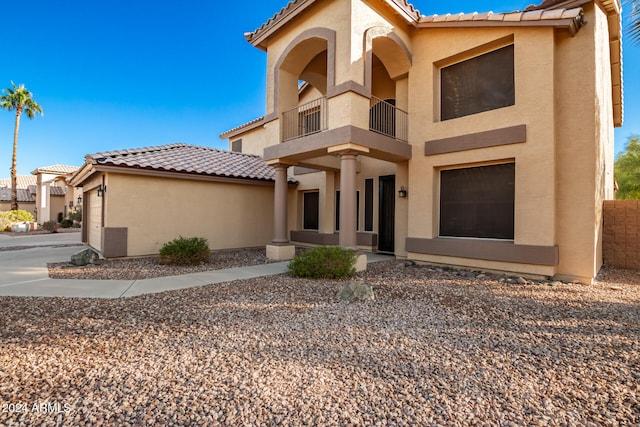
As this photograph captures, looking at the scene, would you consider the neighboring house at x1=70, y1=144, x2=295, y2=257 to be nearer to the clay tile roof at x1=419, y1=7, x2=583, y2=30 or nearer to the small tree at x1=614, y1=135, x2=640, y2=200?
the clay tile roof at x1=419, y1=7, x2=583, y2=30

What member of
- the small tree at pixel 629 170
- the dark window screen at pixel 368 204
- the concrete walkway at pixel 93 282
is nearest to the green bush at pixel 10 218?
the concrete walkway at pixel 93 282

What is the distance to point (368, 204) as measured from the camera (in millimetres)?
12438

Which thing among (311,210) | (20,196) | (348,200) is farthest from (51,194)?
(348,200)

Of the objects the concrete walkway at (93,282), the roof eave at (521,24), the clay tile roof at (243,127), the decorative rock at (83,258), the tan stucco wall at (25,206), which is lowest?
the concrete walkway at (93,282)

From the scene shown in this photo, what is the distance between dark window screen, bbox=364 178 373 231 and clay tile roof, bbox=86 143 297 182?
4.09 meters

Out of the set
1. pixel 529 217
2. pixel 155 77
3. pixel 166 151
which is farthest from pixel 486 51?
pixel 155 77

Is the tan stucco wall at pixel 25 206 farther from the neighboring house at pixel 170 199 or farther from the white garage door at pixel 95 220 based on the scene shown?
the neighboring house at pixel 170 199

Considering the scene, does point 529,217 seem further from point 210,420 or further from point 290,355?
point 210,420

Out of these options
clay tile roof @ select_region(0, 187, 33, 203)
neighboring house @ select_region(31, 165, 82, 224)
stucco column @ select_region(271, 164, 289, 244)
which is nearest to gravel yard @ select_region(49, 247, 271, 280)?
stucco column @ select_region(271, 164, 289, 244)

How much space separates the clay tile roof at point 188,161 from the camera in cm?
1007

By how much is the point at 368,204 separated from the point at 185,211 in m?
7.01

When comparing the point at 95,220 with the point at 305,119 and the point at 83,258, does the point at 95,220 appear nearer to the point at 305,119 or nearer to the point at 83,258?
the point at 83,258

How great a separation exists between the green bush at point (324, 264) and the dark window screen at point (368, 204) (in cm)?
486

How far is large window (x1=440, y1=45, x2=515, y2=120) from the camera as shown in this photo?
823 cm
